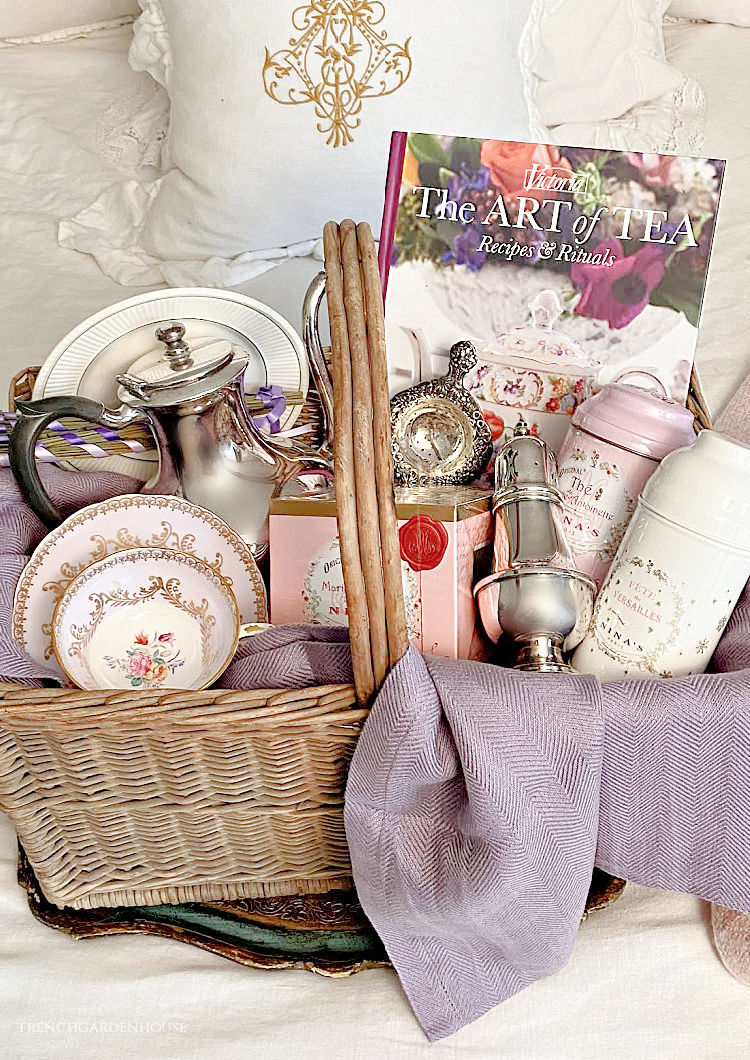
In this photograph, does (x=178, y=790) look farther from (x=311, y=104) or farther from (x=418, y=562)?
(x=311, y=104)

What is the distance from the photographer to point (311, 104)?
3.75 ft

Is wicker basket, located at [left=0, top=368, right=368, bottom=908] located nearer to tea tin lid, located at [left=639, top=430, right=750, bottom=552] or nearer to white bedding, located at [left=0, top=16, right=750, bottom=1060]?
white bedding, located at [left=0, top=16, right=750, bottom=1060]

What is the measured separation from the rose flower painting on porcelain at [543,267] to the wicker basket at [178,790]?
0.36 meters

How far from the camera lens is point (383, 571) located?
A: 0.56 meters

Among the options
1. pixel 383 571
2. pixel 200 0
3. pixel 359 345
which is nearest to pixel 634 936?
pixel 383 571

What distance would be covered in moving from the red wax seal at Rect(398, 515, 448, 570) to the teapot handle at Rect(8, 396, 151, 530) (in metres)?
0.25

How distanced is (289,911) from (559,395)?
0.48 metres

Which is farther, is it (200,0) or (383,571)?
(200,0)

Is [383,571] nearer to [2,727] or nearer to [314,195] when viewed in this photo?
[2,727]

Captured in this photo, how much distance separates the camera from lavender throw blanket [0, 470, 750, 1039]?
23.4 inches

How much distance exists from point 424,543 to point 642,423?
0.19m

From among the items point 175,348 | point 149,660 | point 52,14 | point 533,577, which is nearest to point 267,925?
point 149,660

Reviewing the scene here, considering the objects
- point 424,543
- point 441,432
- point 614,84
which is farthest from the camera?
point 614,84

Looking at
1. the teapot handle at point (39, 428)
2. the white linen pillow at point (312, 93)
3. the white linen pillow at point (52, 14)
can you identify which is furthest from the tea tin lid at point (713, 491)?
the white linen pillow at point (52, 14)
